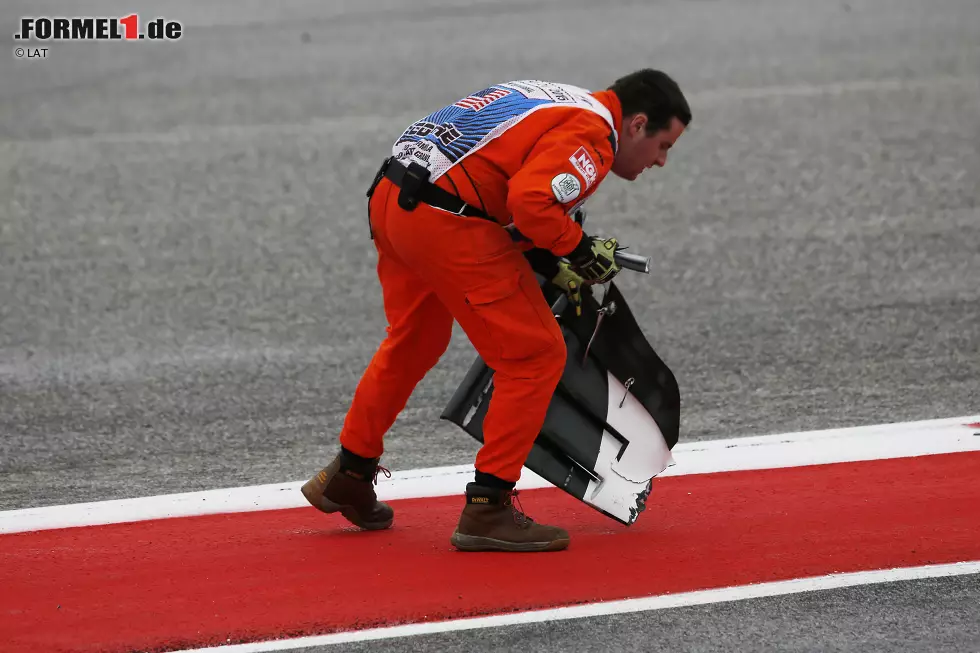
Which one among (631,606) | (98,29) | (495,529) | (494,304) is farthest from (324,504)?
(98,29)

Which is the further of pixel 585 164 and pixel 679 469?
pixel 679 469

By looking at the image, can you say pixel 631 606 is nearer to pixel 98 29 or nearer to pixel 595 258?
pixel 595 258

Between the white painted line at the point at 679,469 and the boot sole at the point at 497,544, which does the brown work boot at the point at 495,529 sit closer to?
the boot sole at the point at 497,544

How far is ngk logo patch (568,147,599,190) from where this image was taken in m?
4.10

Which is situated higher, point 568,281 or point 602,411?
point 568,281

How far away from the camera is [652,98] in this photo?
171 inches

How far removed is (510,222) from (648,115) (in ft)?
1.78

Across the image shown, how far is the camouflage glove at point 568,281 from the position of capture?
445 centimetres

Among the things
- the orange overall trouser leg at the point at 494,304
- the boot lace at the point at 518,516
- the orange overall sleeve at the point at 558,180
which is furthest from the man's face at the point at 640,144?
the boot lace at the point at 518,516

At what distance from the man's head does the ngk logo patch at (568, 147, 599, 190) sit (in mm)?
246

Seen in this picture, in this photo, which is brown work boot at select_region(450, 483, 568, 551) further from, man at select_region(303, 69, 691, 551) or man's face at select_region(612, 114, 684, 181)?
man's face at select_region(612, 114, 684, 181)

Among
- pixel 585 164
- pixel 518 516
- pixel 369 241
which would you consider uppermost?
pixel 585 164

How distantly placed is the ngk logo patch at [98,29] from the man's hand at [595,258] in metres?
12.7

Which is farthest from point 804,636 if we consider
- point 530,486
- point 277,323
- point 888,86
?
point 888,86
